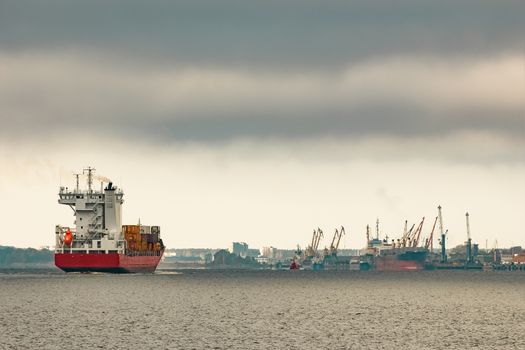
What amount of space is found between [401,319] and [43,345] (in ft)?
167

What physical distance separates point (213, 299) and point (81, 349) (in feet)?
282

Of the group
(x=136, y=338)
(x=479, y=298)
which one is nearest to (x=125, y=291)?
(x=479, y=298)

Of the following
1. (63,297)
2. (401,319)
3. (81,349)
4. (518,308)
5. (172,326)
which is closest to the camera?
(81,349)

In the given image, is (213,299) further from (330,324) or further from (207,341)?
(207,341)

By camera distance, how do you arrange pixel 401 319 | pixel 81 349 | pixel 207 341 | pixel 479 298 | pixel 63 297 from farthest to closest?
pixel 479 298
pixel 63 297
pixel 401 319
pixel 207 341
pixel 81 349

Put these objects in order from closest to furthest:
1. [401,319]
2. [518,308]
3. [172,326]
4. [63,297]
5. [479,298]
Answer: [172,326] < [401,319] < [518,308] < [63,297] < [479,298]

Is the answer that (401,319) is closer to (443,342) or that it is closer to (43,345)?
(443,342)

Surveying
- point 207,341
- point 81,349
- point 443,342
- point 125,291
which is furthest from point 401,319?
point 125,291

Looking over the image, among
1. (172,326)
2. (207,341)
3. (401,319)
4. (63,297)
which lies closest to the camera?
(207,341)

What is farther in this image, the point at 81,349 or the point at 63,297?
the point at 63,297

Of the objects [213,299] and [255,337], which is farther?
[213,299]

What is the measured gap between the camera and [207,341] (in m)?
96.4

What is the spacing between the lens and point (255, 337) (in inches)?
3959

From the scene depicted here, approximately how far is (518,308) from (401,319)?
3423 centimetres
